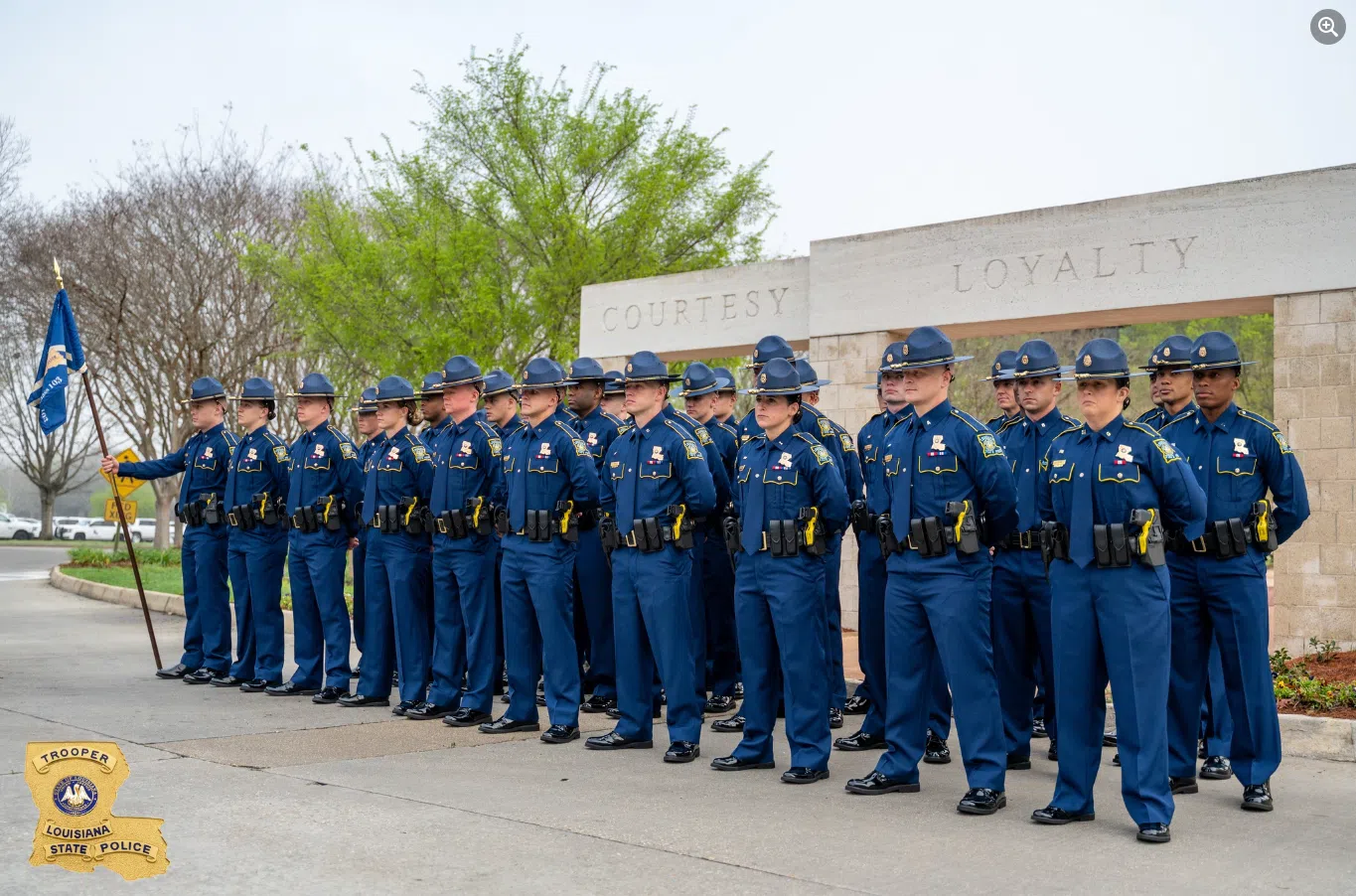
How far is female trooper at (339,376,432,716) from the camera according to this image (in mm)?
9531

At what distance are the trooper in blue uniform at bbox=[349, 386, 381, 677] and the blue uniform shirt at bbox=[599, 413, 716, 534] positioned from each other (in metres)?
2.59

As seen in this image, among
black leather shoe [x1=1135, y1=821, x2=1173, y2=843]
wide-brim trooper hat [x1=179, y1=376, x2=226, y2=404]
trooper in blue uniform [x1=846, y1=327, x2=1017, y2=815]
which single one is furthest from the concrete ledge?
black leather shoe [x1=1135, y1=821, x2=1173, y2=843]

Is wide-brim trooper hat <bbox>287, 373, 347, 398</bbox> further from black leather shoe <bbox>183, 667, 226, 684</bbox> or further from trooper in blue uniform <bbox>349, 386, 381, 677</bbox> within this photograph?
black leather shoe <bbox>183, 667, 226, 684</bbox>

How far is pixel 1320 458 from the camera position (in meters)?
11.2

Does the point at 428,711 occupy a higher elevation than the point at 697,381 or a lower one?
lower

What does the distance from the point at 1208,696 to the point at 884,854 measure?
9.77 ft

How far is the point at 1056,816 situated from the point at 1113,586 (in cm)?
109

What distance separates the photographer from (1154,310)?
492 inches

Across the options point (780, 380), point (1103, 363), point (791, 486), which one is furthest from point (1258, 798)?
point (780, 380)

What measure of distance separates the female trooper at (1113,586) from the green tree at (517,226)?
1634 centimetres

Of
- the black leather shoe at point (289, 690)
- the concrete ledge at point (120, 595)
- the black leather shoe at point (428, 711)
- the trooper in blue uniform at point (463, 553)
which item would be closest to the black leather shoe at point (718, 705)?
the trooper in blue uniform at point (463, 553)

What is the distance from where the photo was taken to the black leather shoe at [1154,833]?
576 cm

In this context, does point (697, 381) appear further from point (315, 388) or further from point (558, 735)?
point (315, 388)

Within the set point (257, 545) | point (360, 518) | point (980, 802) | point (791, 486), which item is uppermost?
point (791, 486)
